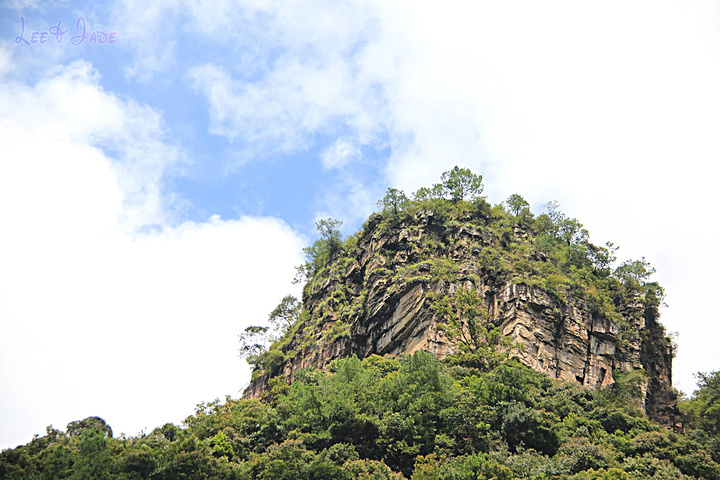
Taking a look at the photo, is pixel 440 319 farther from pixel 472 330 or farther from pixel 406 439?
pixel 406 439

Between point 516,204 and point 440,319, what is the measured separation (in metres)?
27.3

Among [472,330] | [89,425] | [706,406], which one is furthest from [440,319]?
[89,425]

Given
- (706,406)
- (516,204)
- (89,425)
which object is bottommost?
(89,425)

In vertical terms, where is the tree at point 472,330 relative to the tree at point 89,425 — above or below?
above

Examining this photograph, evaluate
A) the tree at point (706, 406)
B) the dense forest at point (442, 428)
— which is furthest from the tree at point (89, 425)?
the tree at point (706, 406)

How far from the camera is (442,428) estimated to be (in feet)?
157

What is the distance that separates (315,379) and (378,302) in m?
14.7

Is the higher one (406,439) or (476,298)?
(476,298)

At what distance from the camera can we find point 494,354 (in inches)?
2377

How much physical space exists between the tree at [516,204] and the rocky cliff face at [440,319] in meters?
5.42

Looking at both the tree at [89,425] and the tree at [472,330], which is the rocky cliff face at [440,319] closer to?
the tree at [472,330]

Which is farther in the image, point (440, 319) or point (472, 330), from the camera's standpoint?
point (440, 319)

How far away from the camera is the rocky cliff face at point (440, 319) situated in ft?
214

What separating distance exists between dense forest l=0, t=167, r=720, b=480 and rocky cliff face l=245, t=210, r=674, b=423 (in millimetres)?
915
